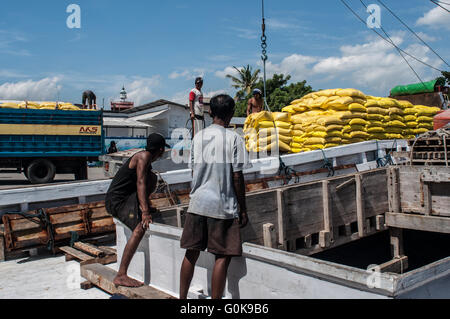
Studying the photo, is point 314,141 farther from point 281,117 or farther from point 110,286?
point 110,286

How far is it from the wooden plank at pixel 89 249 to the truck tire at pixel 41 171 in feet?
24.9

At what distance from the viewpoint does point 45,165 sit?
476 inches

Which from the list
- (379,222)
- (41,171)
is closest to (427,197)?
(379,222)

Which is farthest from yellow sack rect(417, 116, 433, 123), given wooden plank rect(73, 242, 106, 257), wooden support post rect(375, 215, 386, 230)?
wooden plank rect(73, 242, 106, 257)

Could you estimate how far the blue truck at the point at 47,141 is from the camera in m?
11.6

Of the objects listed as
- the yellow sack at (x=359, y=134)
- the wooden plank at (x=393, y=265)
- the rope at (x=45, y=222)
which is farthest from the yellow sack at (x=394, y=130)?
the rope at (x=45, y=222)

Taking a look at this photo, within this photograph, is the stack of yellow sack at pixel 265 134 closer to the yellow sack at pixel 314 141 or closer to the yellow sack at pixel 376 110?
the yellow sack at pixel 314 141

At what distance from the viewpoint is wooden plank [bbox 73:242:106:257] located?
4.84 metres

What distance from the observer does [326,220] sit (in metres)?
5.76

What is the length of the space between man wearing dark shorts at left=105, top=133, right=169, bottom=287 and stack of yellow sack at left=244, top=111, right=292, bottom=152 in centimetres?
457

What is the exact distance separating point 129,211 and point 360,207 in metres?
3.91
